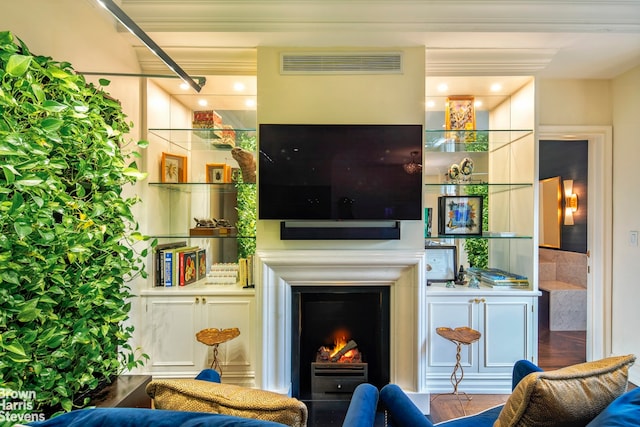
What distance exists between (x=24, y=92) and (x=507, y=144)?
3.30 meters

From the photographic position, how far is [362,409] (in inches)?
47.8

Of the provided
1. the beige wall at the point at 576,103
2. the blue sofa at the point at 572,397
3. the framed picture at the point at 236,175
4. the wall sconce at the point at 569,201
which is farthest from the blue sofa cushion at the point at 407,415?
the wall sconce at the point at 569,201

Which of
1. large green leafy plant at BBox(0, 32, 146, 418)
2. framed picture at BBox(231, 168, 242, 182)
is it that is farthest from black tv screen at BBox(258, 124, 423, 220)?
large green leafy plant at BBox(0, 32, 146, 418)

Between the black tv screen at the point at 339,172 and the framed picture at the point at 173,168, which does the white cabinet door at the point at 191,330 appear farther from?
the framed picture at the point at 173,168

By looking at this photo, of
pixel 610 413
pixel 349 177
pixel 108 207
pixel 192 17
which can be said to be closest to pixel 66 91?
pixel 108 207

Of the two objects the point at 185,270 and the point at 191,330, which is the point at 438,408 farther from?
the point at 185,270

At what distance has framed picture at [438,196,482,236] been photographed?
2.58 meters

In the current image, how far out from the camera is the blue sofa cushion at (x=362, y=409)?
3.70ft

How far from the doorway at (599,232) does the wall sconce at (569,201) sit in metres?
1.56

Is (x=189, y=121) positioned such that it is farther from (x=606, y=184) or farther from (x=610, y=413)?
(x=606, y=184)

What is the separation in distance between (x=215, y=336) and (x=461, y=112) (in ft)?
9.38

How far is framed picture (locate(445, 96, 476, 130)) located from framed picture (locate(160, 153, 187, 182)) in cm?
252

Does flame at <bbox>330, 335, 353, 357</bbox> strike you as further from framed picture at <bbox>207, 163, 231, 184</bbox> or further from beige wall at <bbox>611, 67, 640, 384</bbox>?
beige wall at <bbox>611, 67, 640, 384</bbox>

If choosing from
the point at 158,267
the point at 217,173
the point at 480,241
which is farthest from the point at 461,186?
the point at 158,267
